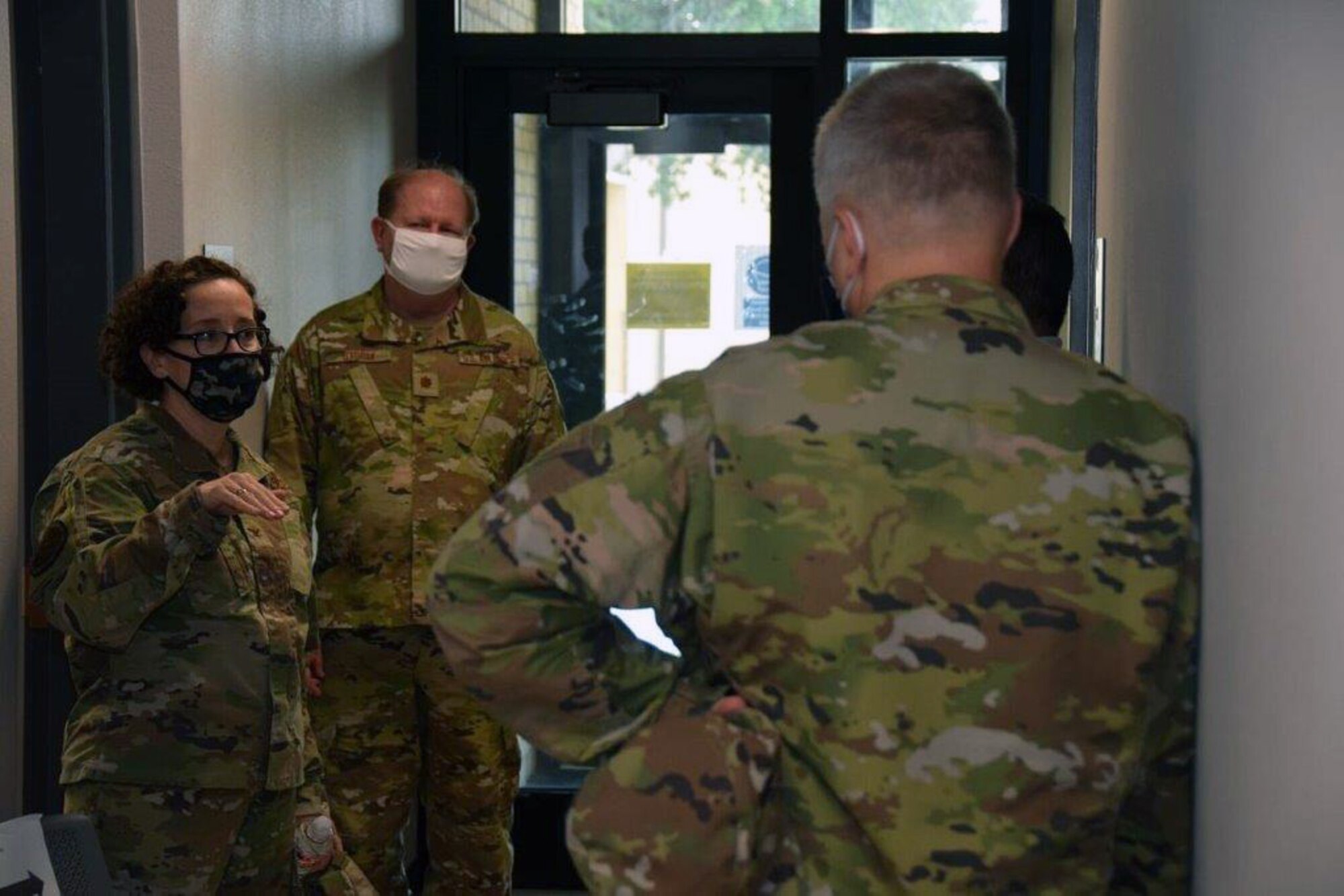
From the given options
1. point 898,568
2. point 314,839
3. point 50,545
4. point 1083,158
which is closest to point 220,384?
point 50,545

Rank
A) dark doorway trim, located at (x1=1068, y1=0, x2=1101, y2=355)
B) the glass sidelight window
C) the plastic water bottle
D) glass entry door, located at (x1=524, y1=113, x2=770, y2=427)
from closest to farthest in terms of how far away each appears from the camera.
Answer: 1. the plastic water bottle
2. dark doorway trim, located at (x1=1068, y1=0, x2=1101, y2=355)
3. the glass sidelight window
4. glass entry door, located at (x1=524, y1=113, x2=770, y2=427)

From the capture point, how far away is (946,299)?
4.58 ft

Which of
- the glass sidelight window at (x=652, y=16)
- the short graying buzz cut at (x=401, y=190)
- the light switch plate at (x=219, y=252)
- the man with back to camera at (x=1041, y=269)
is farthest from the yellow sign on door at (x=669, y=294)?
the man with back to camera at (x=1041, y=269)

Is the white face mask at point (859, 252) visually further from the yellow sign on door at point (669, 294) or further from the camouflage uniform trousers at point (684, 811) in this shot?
the yellow sign on door at point (669, 294)

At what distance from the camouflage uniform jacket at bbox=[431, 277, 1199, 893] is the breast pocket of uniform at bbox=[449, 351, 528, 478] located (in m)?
2.07

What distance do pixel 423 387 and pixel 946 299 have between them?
217 cm

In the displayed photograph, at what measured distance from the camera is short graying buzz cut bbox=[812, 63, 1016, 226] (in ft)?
4.61

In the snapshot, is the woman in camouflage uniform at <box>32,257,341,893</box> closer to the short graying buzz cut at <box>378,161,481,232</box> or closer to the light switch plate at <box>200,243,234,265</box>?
the light switch plate at <box>200,243,234,265</box>

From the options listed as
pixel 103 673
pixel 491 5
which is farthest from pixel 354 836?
pixel 491 5

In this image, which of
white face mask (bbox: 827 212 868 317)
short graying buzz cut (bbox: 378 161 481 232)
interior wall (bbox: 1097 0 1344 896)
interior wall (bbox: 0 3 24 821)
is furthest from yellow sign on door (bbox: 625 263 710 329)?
white face mask (bbox: 827 212 868 317)

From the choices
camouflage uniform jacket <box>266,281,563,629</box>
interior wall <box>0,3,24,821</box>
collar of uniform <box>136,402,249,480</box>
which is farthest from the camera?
camouflage uniform jacket <box>266,281,563,629</box>

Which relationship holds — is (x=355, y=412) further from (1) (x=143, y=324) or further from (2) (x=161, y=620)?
(2) (x=161, y=620)

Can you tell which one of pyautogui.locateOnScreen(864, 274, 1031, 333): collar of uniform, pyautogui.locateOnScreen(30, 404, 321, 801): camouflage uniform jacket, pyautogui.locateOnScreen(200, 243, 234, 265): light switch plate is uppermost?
pyautogui.locateOnScreen(200, 243, 234, 265): light switch plate

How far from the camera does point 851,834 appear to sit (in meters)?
1.38
